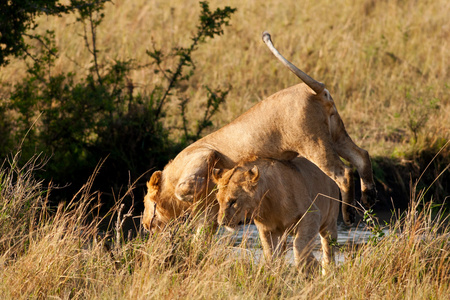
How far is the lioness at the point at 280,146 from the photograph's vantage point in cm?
535

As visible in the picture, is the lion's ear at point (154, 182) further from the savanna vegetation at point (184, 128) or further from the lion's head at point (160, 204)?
the savanna vegetation at point (184, 128)

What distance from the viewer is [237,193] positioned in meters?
5.22

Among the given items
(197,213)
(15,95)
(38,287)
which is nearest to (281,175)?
(197,213)

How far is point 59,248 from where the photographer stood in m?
4.99

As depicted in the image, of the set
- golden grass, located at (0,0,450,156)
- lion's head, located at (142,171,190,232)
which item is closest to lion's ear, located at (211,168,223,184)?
lion's head, located at (142,171,190,232)

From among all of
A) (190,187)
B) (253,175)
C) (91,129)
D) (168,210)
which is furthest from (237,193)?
(91,129)

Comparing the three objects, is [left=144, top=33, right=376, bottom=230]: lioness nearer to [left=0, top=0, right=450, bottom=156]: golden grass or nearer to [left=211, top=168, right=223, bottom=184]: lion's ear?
[left=211, top=168, right=223, bottom=184]: lion's ear

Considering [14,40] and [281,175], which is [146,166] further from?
[281,175]

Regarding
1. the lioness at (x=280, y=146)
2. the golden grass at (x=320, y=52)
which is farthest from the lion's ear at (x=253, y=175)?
the golden grass at (x=320, y=52)

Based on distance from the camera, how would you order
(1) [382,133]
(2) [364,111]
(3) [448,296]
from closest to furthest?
(3) [448,296], (1) [382,133], (2) [364,111]

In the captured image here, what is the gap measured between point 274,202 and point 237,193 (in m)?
0.43

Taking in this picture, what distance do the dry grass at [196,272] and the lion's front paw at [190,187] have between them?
0.25 m

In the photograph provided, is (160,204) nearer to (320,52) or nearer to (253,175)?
(253,175)

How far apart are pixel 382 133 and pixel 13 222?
6.46 m
